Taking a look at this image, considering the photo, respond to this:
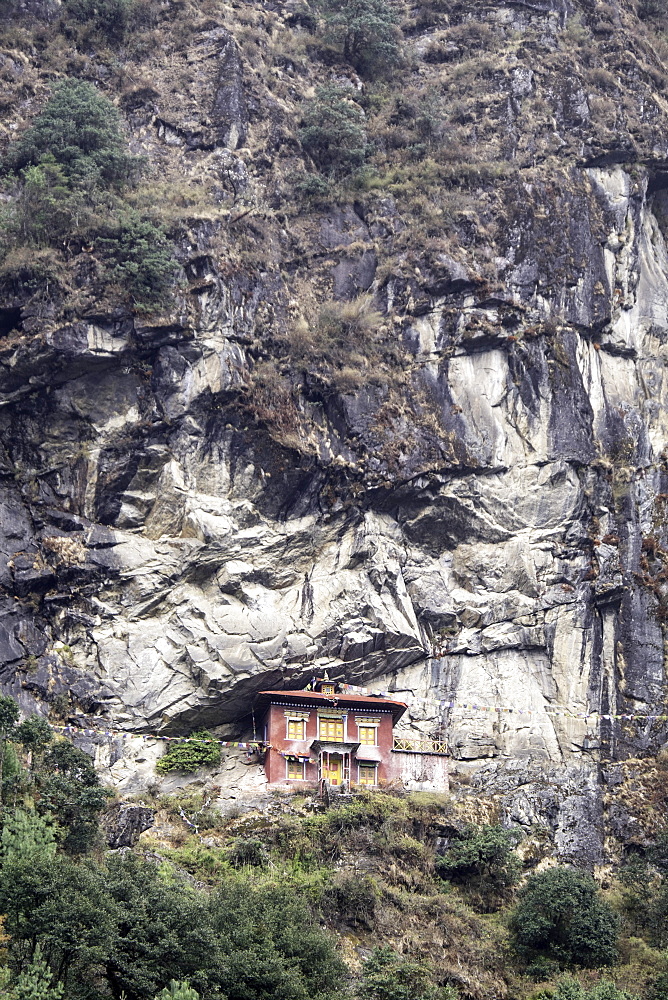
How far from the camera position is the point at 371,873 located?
4156 cm

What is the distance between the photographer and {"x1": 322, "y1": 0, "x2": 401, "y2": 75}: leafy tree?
61.0m

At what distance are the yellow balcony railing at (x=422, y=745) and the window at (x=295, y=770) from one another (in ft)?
10.8

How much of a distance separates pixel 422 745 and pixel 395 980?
39.4ft

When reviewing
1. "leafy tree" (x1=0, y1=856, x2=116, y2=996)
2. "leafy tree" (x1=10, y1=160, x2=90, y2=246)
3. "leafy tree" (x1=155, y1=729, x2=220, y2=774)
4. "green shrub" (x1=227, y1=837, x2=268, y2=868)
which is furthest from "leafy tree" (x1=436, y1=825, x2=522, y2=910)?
"leafy tree" (x1=10, y1=160, x2=90, y2=246)

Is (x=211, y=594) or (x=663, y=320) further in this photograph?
(x=663, y=320)

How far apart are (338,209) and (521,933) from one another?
28.8 meters

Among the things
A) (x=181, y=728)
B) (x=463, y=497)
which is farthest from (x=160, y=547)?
(x=463, y=497)

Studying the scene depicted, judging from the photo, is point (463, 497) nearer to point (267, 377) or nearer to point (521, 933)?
point (267, 377)

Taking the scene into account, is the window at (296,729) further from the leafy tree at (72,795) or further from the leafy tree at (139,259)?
the leafy tree at (139,259)

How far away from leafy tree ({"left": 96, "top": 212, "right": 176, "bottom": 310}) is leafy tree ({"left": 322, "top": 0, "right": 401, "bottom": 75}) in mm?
16138

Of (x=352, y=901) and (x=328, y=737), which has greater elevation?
(x=328, y=737)

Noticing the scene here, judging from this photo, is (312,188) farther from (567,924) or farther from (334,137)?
(567,924)

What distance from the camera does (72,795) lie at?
39438mm

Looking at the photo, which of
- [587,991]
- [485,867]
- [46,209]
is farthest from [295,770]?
[46,209]
